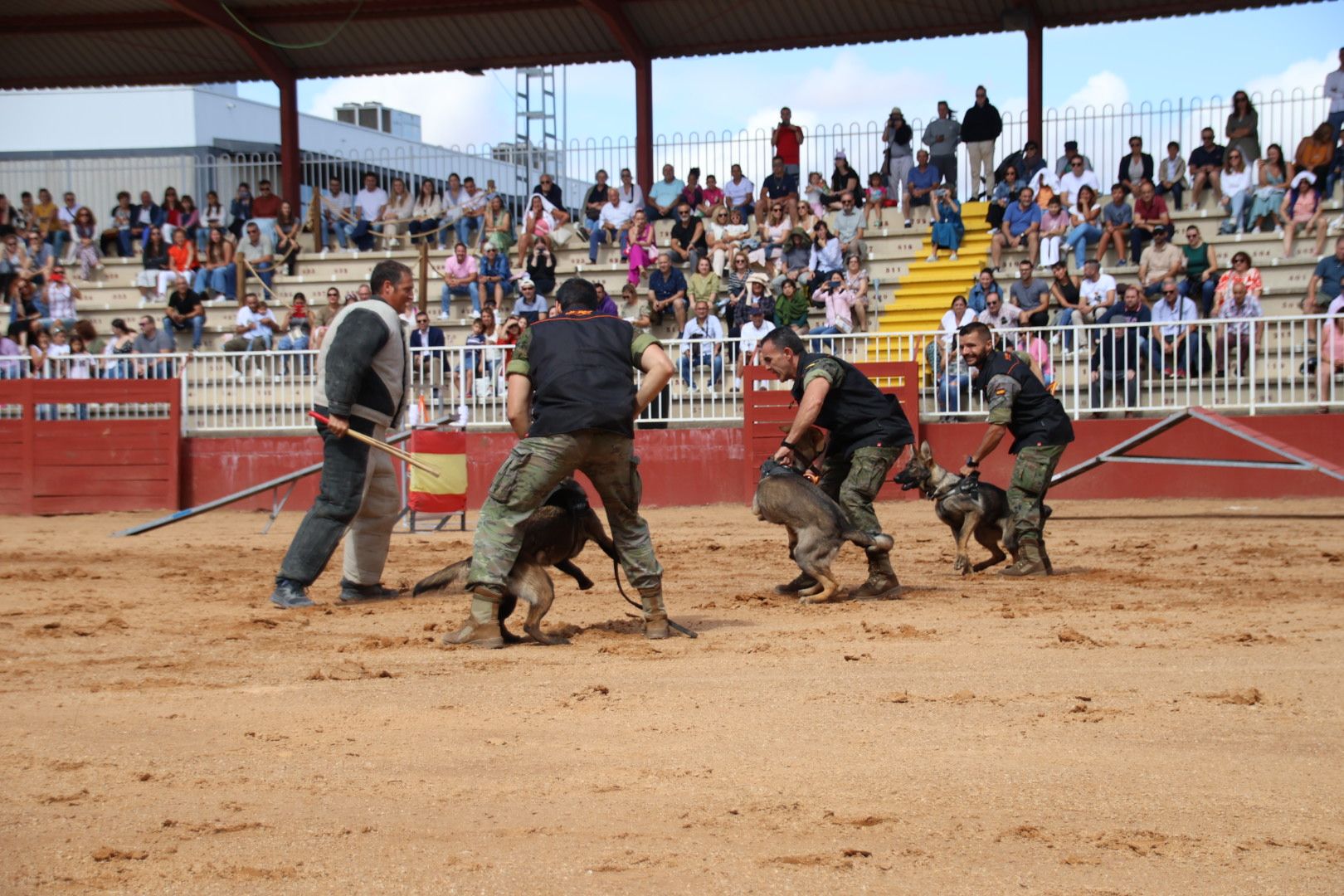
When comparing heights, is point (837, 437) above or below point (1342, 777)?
above

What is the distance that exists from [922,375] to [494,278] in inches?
276

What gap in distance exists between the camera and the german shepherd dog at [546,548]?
7.29m

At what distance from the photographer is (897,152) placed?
71.5ft

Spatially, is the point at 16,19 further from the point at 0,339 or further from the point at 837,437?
the point at 837,437

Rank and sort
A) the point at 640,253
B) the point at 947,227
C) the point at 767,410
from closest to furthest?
the point at 767,410 < the point at 947,227 < the point at 640,253

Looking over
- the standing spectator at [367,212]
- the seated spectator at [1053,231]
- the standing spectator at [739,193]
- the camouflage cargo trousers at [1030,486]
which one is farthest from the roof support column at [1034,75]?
the camouflage cargo trousers at [1030,486]

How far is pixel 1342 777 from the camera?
15.4ft

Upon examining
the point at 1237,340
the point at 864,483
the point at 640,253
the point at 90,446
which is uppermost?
the point at 640,253

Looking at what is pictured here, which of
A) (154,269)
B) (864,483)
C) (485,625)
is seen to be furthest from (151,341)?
(485,625)

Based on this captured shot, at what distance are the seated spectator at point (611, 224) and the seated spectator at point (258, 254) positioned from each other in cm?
→ 519

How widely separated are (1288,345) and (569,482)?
10.7m

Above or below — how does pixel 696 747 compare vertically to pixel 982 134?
below

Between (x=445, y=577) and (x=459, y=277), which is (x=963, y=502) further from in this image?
(x=459, y=277)

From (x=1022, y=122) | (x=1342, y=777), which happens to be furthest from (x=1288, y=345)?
(x=1342, y=777)
